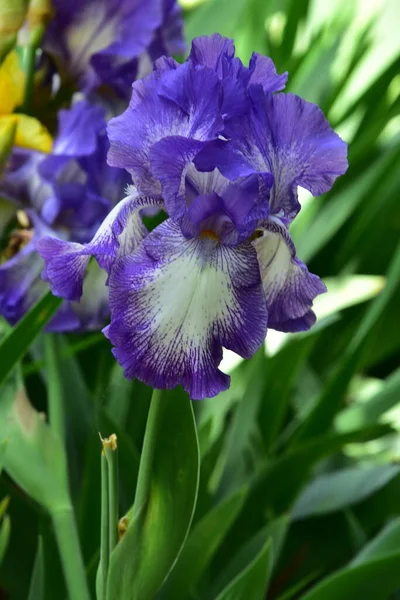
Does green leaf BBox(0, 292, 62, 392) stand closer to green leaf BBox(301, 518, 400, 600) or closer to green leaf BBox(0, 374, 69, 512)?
green leaf BBox(0, 374, 69, 512)

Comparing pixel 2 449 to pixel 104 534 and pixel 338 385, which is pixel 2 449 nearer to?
pixel 104 534

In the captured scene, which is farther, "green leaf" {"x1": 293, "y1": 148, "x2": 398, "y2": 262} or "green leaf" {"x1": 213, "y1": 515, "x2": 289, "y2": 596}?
"green leaf" {"x1": 293, "y1": 148, "x2": 398, "y2": 262}

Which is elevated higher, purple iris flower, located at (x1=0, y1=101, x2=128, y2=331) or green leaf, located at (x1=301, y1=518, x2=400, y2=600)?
purple iris flower, located at (x1=0, y1=101, x2=128, y2=331)

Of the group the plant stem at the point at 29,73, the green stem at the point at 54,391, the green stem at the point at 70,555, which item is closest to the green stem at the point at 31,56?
the plant stem at the point at 29,73

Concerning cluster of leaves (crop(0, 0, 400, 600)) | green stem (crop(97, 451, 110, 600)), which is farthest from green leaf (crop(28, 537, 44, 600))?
green stem (crop(97, 451, 110, 600))

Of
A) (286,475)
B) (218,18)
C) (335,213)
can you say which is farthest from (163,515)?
(218,18)

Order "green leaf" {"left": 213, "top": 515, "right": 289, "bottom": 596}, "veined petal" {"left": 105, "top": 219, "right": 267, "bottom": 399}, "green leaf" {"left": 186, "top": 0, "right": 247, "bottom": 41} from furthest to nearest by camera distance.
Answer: "green leaf" {"left": 186, "top": 0, "right": 247, "bottom": 41} → "green leaf" {"left": 213, "top": 515, "right": 289, "bottom": 596} → "veined petal" {"left": 105, "top": 219, "right": 267, "bottom": 399}

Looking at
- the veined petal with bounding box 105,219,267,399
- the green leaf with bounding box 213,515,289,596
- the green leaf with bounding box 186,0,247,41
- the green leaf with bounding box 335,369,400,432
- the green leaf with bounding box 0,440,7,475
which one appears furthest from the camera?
the green leaf with bounding box 186,0,247,41

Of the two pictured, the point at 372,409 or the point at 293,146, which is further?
the point at 372,409

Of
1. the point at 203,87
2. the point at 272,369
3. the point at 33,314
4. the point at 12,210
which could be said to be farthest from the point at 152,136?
the point at 272,369
